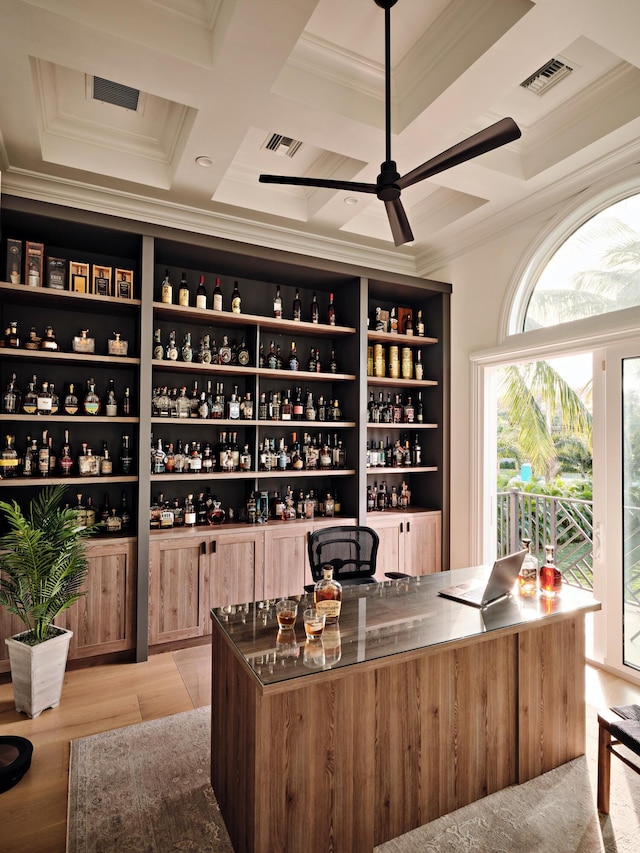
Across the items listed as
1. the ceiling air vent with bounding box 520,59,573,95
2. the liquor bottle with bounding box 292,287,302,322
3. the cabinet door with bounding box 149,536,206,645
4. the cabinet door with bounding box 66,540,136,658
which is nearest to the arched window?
the ceiling air vent with bounding box 520,59,573,95

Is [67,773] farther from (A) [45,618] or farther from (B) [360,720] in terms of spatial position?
(B) [360,720]

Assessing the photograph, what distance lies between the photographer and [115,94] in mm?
2734

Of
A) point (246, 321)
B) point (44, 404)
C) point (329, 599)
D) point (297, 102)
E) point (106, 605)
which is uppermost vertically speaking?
point (297, 102)

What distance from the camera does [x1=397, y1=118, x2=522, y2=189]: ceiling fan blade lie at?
1.89 m

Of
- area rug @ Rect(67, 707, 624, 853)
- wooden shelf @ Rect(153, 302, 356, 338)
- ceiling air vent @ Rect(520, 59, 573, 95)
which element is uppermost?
ceiling air vent @ Rect(520, 59, 573, 95)

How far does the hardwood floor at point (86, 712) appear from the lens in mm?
1891

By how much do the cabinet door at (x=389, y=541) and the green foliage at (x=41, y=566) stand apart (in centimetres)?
228

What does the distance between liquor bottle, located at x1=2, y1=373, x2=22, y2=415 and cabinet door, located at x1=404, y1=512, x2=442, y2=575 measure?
3.13m

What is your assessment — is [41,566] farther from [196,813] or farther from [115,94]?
[115,94]

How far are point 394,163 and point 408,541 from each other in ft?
10.2

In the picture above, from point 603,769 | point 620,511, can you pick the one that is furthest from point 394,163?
point 603,769

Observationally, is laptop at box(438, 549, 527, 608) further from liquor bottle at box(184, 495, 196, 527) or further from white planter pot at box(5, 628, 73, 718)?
white planter pot at box(5, 628, 73, 718)

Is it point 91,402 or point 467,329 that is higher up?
point 467,329

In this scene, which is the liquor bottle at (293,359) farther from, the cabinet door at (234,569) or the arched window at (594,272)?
the arched window at (594,272)
